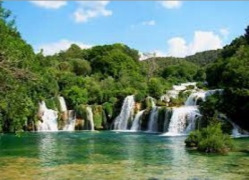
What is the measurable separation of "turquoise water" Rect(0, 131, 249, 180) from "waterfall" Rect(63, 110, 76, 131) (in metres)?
25.3

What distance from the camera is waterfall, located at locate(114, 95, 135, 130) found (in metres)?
63.5

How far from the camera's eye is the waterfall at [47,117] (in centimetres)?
6269

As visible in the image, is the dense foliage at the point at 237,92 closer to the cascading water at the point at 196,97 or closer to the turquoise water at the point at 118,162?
the cascading water at the point at 196,97

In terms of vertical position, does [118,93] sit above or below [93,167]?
above

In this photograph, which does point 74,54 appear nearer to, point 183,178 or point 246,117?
point 246,117

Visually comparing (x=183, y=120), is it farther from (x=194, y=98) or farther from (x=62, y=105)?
(x=62, y=105)

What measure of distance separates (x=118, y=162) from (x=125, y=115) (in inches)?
1438

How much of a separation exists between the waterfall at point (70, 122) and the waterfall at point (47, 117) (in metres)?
1.42

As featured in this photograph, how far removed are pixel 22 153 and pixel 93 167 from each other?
8.82 metres

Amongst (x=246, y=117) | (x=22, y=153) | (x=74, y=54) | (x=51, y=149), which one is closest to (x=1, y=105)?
(x=22, y=153)

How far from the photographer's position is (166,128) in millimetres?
54938

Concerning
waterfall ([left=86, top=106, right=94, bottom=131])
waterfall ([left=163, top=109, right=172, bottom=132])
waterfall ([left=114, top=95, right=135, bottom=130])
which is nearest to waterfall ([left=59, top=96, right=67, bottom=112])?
waterfall ([left=86, top=106, right=94, bottom=131])

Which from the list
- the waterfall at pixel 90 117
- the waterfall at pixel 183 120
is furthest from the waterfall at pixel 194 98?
the waterfall at pixel 90 117

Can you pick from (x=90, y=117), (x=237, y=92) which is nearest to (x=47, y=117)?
(x=90, y=117)
